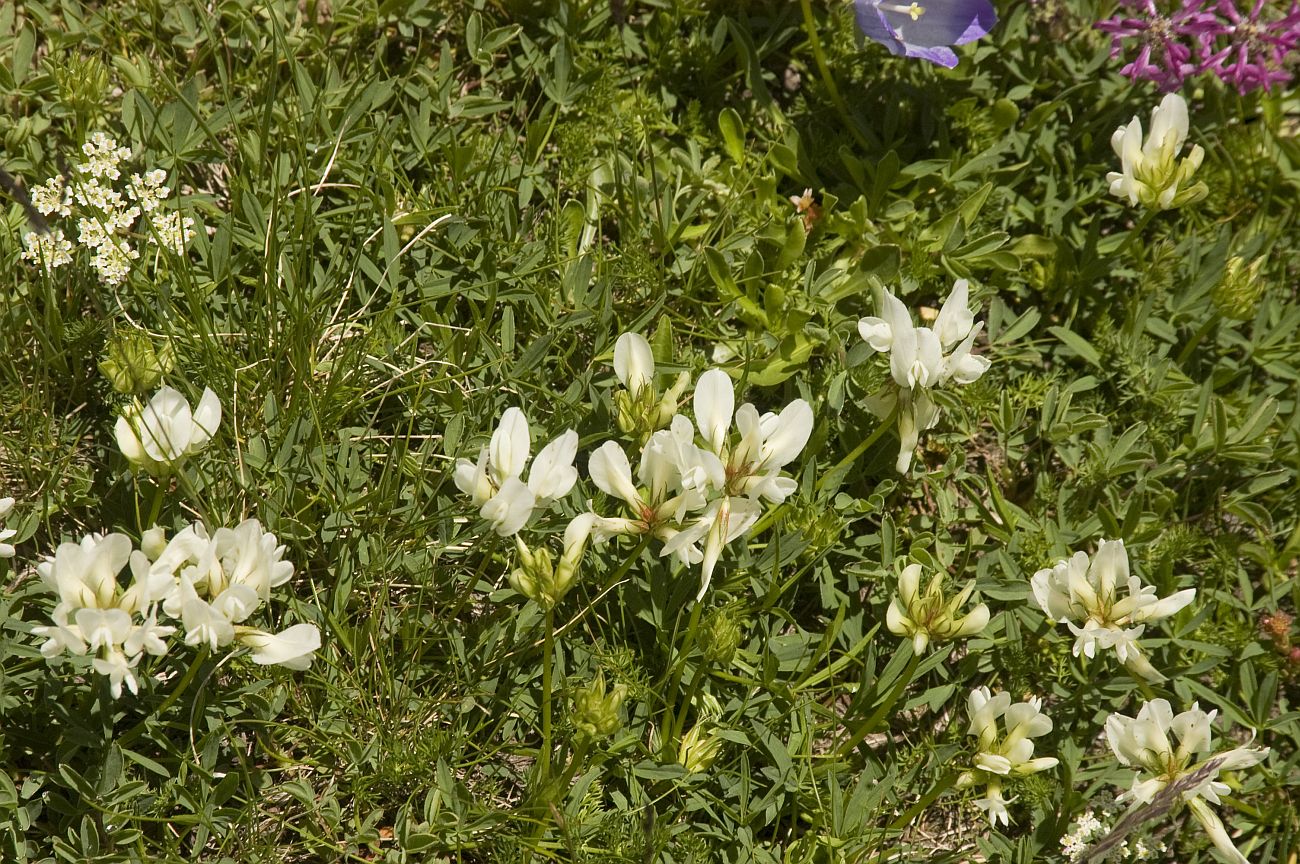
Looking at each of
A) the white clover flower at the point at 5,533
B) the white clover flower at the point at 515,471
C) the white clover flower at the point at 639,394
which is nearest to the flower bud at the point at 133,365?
the white clover flower at the point at 5,533

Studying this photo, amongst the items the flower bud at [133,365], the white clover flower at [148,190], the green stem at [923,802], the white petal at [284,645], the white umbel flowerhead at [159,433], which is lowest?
the green stem at [923,802]

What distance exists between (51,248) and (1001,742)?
218 centimetres

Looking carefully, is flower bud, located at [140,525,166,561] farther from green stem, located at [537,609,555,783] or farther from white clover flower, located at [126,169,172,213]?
white clover flower, located at [126,169,172,213]

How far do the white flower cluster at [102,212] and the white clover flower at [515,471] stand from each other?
32.9 inches

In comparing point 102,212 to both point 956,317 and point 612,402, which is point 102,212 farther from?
point 956,317

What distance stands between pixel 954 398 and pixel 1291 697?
1.09 metres

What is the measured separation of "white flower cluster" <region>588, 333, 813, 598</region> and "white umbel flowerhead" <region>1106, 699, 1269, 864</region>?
85cm

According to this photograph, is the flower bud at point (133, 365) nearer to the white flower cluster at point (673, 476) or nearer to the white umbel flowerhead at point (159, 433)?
the white umbel flowerhead at point (159, 433)

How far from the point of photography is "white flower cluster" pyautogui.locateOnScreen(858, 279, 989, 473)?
2.25 metres

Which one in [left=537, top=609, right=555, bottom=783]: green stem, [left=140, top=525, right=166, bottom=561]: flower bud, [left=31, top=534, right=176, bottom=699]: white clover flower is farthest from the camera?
[left=537, top=609, right=555, bottom=783]: green stem

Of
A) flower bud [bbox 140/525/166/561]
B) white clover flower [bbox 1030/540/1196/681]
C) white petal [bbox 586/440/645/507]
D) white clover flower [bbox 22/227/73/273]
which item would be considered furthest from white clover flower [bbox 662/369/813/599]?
white clover flower [bbox 22/227/73/273]

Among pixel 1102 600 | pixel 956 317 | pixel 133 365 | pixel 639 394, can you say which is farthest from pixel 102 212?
pixel 1102 600

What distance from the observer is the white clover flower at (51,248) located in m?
2.39

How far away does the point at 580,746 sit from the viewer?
2.16 metres
